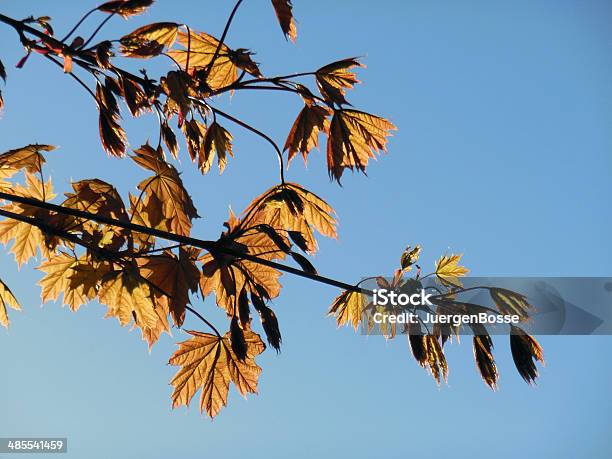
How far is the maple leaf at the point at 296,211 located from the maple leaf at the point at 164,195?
5.2 inches

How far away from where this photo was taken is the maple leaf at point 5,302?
1.35m

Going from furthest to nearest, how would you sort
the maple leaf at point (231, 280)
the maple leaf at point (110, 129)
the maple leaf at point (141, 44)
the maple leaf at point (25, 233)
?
1. the maple leaf at point (25, 233)
2. the maple leaf at point (110, 129)
3. the maple leaf at point (141, 44)
4. the maple leaf at point (231, 280)

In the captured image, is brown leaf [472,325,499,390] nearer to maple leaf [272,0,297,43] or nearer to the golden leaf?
the golden leaf

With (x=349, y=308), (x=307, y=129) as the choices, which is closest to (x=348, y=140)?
(x=307, y=129)

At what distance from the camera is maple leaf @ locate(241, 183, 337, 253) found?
131cm

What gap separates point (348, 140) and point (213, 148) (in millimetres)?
316

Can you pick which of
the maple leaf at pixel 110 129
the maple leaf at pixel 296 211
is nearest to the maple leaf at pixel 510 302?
the maple leaf at pixel 296 211

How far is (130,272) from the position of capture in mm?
1118

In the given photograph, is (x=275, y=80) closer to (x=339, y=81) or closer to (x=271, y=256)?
(x=339, y=81)

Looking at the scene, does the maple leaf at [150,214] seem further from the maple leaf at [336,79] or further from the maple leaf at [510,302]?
the maple leaf at [510,302]

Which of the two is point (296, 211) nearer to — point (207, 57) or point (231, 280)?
point (231, 280)

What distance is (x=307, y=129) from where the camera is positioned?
146 cm

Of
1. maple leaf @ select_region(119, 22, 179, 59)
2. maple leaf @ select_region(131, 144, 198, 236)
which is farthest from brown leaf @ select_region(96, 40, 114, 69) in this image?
maple leaf @ select_region(131, 144, 198, 236)

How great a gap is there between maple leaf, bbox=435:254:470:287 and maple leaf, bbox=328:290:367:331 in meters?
0.20
